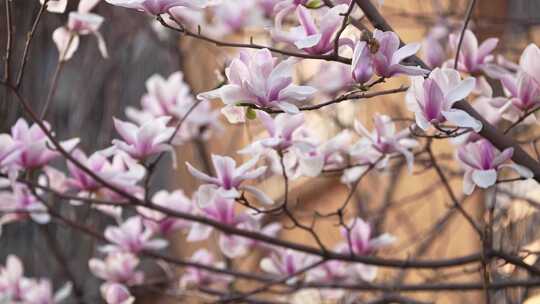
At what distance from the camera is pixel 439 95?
3.25 feet

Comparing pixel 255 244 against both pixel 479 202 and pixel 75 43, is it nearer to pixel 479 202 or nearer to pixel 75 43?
pixel 75 43

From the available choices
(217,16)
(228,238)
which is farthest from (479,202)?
(228,238)

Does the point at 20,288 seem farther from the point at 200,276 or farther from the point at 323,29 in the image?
the point at 323,29

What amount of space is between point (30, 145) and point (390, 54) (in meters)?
0.64

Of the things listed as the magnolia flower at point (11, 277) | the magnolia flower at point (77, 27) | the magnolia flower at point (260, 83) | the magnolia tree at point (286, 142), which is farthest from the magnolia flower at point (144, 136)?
the magnolia flower at point (11, 277)

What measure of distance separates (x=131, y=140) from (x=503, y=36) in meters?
1.38

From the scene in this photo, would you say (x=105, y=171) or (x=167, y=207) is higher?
(x=105, y=171)

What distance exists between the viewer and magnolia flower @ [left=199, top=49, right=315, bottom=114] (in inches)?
38.2

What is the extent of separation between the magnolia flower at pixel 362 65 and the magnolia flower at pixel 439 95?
0.23ft

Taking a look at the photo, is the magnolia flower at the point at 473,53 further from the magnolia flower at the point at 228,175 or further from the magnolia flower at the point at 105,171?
the magnolia flower at the point at 105,171

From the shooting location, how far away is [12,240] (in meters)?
3.85

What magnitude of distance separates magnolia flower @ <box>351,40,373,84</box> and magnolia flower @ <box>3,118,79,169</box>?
56 centimetres

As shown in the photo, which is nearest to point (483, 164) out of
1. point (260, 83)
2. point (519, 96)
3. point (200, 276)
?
point (519, 96)

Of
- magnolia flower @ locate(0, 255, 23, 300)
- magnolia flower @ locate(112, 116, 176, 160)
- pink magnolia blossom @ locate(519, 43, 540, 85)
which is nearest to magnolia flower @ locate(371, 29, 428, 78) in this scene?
pink magnolia blossom @ locate(519, 43, 540, 85)
